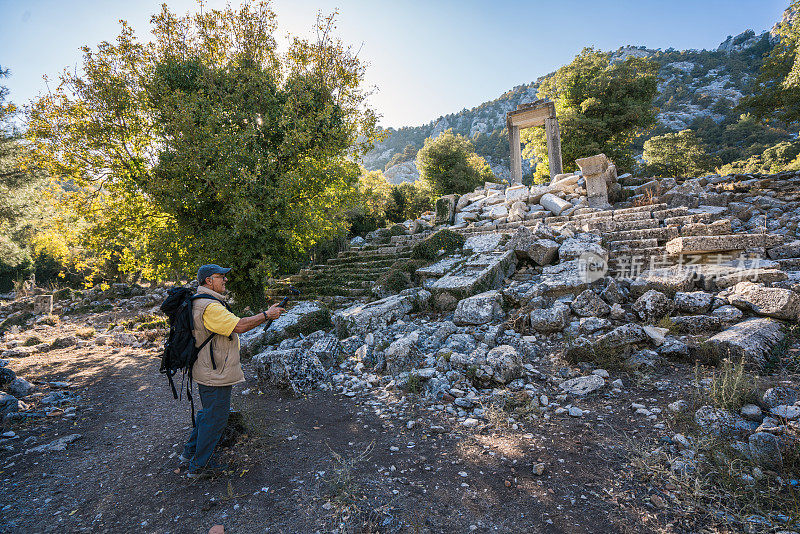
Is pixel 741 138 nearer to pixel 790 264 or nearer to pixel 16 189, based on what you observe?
pixel 790 264

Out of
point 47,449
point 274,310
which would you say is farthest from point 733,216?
point 47,449

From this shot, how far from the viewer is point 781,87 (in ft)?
46.8

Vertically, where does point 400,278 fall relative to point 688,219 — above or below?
below

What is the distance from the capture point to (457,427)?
3457mm

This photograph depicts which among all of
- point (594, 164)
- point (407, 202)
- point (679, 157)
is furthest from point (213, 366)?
point (679, 157)

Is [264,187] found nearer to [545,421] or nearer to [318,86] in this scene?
[318,86]

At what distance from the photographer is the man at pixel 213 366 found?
9.39 ft

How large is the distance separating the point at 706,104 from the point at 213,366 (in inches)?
2947

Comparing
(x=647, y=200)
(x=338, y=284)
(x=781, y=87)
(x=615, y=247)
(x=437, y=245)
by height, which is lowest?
(x=338, y=284)

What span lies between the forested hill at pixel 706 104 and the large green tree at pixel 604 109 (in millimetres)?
13122

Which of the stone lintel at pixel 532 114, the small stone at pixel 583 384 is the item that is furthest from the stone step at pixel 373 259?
the stone lintel at pixel 532 114

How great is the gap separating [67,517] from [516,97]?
110507 mm

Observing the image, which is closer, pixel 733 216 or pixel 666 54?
pixel 733 216

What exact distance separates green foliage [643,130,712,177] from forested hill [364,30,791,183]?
17.8ft
